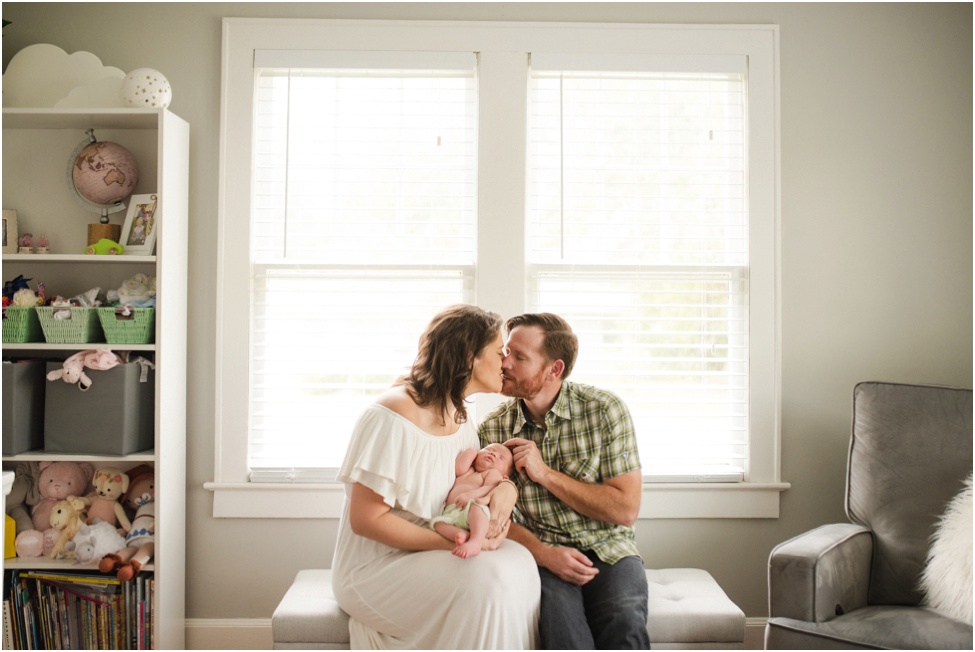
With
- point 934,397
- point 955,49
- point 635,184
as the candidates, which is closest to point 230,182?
point 635,184

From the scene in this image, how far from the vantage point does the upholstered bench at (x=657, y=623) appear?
6.57ft

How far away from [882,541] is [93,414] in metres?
2.47

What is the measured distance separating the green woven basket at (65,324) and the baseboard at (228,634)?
3.52 feet

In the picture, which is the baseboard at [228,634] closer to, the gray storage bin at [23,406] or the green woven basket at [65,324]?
the gray storage bin at [23,406]

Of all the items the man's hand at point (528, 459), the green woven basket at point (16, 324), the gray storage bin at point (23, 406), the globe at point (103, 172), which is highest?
the globe at point (103, 172)

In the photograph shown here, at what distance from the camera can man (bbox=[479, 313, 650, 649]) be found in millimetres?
2023

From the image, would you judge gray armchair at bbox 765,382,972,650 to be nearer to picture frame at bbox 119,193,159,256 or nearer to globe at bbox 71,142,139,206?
picture frame at bbox 119,193,159,256

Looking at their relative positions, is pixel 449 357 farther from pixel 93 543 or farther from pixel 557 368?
pixel 93 543

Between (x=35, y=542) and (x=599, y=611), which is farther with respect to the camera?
(x=35, y=542)

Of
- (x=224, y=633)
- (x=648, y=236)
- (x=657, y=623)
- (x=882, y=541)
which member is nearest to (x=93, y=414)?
(x=224, y=633)

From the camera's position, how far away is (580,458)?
2.17 metres

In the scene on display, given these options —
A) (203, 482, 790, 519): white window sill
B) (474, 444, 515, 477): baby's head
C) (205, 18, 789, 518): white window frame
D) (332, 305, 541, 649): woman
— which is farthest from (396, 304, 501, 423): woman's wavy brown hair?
(203, 482, 790, 519): white window sill

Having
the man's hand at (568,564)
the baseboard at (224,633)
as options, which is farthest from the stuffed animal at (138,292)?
the man's hand at (568,564)

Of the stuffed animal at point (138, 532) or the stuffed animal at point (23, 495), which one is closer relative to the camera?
the stuffed animal at point (138, 532)
